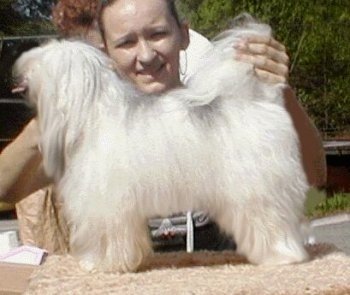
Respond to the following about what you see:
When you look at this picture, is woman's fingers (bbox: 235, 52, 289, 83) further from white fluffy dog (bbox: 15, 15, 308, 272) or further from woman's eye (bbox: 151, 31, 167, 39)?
woman's eye (bbox: 151, 31, 167, 39)

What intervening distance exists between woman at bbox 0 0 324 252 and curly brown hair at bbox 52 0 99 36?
12 centimetres

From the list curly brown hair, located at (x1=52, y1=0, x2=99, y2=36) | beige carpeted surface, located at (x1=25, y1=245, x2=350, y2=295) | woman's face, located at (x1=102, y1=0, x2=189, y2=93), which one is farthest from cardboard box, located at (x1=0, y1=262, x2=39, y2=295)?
curly brown hair, located at (x1=52, y1=0, x2=99, y2=36)

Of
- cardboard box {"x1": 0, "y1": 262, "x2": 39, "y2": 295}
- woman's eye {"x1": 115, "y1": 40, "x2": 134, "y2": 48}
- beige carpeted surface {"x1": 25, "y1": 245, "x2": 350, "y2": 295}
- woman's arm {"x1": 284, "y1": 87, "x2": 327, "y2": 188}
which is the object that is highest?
woman's eye {"x1": 115, "y1": 40, "x2": 134, "y2": 48}

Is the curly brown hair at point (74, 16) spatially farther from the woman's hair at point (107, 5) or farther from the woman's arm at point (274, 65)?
the woman's arm at point (274, 65)

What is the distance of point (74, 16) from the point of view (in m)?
1.62

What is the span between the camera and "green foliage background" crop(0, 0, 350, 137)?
7707mm

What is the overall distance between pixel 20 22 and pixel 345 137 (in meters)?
2.92

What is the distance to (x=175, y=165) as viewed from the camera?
116cm

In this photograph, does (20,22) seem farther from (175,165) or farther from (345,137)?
(175,165)

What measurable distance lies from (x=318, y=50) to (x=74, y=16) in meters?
6.47

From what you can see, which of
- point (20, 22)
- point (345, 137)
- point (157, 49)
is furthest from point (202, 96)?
point (345, 137)

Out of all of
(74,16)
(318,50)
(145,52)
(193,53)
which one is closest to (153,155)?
(145,52)

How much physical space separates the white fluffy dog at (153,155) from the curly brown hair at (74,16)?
320 mm

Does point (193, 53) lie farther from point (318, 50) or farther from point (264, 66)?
point (318, 50)
